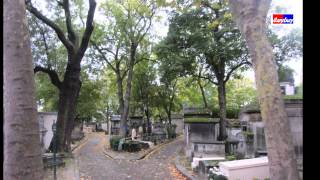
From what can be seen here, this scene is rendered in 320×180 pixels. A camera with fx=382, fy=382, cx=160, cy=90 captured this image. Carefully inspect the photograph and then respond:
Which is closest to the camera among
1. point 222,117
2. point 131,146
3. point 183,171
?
point 183,171

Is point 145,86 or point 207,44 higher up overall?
point 207,44

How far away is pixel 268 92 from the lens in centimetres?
604

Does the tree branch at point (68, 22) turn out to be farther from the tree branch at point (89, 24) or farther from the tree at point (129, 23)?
the tree at point (129, 23)

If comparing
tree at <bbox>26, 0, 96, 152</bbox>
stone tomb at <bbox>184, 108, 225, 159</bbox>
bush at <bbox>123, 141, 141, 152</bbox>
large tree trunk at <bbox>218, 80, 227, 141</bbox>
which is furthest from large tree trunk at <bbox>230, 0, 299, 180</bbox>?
bush at <bbox>123, 141, 141, 152</bbox>

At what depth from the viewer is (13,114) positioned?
4973mm

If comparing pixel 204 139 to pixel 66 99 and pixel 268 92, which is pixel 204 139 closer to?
pixel 66 99

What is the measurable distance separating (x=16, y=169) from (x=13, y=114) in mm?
711

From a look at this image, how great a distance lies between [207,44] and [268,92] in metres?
14.1

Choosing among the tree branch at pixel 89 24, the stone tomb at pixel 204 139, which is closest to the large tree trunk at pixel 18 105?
the stone tomb at pixel 204 139

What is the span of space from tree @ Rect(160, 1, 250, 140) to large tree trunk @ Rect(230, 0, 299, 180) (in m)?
13.0

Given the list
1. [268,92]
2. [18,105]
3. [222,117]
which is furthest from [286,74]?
[18,105]

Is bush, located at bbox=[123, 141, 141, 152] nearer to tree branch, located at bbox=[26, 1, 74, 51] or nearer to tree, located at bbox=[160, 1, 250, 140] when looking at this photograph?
tree, located at bbox=[160, 1, 250, 140]
